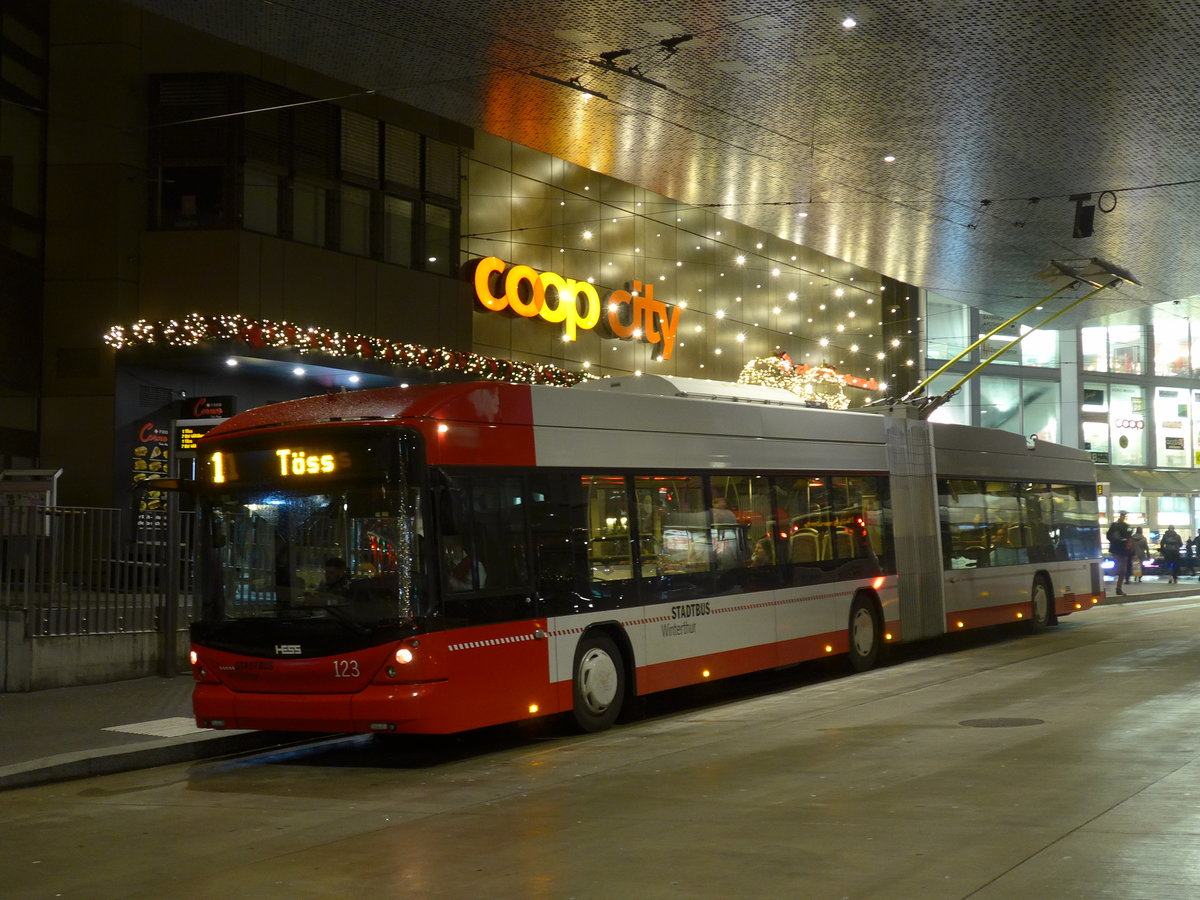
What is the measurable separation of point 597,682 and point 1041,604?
13.0 metres

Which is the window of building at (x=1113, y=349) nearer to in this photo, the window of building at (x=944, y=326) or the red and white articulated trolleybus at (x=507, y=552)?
the window of building at (x=944, y=326)

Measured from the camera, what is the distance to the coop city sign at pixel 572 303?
3039 centimetres

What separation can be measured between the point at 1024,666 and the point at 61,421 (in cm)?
1656

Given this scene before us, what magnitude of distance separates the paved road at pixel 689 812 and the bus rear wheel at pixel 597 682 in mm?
270

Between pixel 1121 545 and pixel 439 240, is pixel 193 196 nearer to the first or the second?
pixel 439 240

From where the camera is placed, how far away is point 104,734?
12.1m

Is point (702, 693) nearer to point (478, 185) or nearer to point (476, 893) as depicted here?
point (476, 893)

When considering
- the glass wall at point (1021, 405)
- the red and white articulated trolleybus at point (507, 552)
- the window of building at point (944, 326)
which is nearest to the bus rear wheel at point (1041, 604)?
the red and white articulated trolleybus at point (507, 552)

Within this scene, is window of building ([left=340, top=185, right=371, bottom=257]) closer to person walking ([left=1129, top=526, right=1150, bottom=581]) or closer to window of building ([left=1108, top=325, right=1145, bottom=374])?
person walking ([left=1129, top=526, right=1150, bottom=581])

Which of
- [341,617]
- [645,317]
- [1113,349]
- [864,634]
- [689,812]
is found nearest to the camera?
[689,812]

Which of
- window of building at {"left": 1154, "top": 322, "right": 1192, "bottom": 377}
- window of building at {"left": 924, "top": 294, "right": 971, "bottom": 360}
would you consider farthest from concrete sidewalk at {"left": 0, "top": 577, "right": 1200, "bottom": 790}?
window of building at {"left": 1154, "top": 322, "right": 1192, "bottom": 377}

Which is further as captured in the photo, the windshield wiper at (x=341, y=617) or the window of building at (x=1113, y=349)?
the window of building at (x=1113, y=349)

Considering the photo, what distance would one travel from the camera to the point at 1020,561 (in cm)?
2250

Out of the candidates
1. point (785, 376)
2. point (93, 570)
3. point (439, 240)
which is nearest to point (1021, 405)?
point (785, 376)
